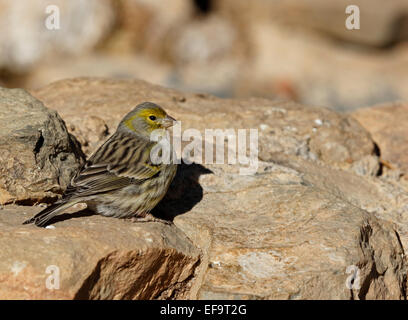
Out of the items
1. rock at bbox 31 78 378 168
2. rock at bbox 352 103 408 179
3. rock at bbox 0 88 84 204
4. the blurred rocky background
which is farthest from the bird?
the blurred rocky background

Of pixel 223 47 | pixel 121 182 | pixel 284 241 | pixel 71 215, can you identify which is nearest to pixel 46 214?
pixel 71 215

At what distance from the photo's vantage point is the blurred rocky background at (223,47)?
48.8ft

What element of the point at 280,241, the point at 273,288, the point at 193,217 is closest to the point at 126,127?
the point at 193,217

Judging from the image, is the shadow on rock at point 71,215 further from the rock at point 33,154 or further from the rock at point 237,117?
the rock at point 237,117

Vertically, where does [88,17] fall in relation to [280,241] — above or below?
above

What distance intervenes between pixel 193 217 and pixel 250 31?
11432 mm

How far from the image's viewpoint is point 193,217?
554 cm

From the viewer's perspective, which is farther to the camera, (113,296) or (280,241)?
(280,241)

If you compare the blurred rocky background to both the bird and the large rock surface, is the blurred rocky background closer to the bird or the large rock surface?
the large rock surface

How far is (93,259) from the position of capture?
14.5ft

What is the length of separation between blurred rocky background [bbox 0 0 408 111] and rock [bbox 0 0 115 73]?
0.02 m

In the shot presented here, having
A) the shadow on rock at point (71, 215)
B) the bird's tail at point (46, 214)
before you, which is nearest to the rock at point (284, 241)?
the shadow on rock at point (71, 215)

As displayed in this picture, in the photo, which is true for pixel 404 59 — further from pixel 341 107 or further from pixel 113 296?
pixel 113 296

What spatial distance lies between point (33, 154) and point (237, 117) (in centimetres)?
265
